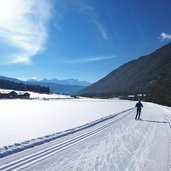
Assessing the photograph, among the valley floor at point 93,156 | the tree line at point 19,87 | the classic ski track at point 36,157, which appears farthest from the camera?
the tree line at point 19,87

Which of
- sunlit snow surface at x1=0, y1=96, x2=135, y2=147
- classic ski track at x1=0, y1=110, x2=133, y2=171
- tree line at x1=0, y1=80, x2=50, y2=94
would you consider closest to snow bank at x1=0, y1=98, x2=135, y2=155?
sunlit snow surface at x1=0, y1=96, x2=135, y2=147

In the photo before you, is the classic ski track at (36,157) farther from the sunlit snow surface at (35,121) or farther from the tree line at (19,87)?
the tree line at (19,87)

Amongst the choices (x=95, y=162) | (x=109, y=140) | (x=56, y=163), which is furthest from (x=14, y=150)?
(x=109, y=140)

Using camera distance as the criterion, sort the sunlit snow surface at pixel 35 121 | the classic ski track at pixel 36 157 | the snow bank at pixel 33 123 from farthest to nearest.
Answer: the sunlit snow surface at pixel 35 121 → the snow bank at pixel 33 123 → the classic ski track at pixel 36 157

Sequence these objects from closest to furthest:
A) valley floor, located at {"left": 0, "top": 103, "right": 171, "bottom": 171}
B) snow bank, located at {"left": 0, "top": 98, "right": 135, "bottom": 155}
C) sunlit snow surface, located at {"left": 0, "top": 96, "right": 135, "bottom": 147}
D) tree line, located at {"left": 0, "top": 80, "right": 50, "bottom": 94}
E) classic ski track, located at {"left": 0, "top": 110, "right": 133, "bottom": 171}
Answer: classic ski track, located at {"left": 0, "top": 110, "right": 133, "bottom": 171} → valley floor, located at {"left": 0, "top": 103, "right": 171, "bottom": 171} → snow bank, located at {"left": 0, "top": 98, "right": 135, "bottom": 155} → sunlit snow surface, located at {"left": 0, "top": 96, "right": 135, "bottom": 147} → tree line, located at {"left": 0, "top": 80, "right": 50, "bottom": 94}

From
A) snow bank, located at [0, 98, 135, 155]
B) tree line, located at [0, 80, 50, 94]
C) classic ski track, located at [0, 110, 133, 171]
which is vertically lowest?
classic ski track, located at [0, 110, 133, 171]

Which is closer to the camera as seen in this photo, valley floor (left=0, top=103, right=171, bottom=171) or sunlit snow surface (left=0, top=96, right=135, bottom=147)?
valley floor (left=0, top=103, right=171, bottom=171)

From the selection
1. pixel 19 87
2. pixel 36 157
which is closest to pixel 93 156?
pixel 36 157

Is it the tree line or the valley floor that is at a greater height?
the tree line

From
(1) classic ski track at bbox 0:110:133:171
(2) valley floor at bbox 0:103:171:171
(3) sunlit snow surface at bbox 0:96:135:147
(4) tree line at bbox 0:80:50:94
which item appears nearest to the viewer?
(1) classic ski track at bbox 0:110:133:171

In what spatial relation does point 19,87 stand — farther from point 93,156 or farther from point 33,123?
point 93,156

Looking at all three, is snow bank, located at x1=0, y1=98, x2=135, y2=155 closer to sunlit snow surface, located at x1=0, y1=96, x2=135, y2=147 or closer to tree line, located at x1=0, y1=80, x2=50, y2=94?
sunlit snow surface, located at x1=0, y1=96, x2=135, y2=147

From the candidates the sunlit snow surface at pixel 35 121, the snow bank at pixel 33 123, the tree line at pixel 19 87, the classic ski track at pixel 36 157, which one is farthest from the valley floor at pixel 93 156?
the tree line at pixel 19 87

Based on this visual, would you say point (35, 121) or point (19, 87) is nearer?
point (35, 121)
